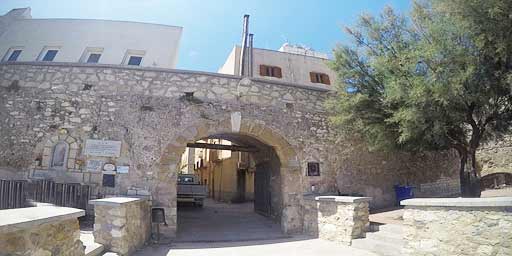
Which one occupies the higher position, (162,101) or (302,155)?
(162,101)

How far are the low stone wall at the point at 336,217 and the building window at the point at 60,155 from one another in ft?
18.9

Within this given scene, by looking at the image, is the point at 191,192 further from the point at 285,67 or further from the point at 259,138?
the point at 285,67

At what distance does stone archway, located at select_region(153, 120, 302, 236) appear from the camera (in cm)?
748

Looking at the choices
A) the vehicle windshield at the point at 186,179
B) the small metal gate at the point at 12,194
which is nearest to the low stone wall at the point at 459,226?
the small metal gate at the point at 12,194

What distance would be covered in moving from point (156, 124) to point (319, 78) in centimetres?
1135

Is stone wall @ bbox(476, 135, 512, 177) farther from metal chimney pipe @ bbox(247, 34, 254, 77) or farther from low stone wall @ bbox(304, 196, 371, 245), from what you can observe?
metal chimney pipe @ bbox(247, 34, 254, 77)

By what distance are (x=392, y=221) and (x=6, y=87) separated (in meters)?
9.48

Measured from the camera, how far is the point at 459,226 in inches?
179

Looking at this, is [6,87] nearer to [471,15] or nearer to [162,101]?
[162,101]

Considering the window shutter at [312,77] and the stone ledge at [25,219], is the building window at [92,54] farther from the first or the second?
the stone ledge at [25,219]

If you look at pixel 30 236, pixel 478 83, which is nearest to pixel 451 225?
pixel 478 83

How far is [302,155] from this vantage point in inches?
339

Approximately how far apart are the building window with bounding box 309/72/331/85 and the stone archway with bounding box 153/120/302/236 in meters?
9.29

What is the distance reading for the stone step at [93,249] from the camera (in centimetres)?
456
